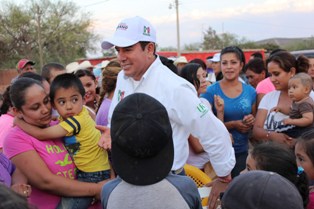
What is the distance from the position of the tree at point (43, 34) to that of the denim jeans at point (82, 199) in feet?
125

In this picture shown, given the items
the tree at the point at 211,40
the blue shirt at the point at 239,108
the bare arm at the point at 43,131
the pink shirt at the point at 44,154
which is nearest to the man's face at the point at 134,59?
the bare arm at the point at 43,131

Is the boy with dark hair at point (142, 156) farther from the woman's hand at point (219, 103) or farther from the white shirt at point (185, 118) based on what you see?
the woman's hand at point (219, 103)

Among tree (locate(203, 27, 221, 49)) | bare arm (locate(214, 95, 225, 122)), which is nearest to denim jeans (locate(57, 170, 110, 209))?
bare arm (locate(214, 95, 225, 122))

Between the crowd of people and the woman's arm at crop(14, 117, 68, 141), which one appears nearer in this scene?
the crowd of people

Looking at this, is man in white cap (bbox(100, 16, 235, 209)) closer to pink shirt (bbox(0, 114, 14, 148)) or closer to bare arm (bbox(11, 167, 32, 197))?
bare arm (bbox(11, 167, 32, 197))

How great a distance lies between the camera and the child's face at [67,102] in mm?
2895

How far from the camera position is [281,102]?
388 cm

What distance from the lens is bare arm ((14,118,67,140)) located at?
102 inches

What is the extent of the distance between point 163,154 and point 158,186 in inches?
5.6

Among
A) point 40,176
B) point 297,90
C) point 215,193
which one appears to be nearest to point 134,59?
point 40,176

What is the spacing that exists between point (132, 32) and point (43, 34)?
4068 cm

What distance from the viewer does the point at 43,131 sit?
260cm

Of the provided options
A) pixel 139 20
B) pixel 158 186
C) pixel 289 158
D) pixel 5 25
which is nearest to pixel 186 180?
pixel 158 186

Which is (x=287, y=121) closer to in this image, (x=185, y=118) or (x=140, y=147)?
(x=185, y=118)
